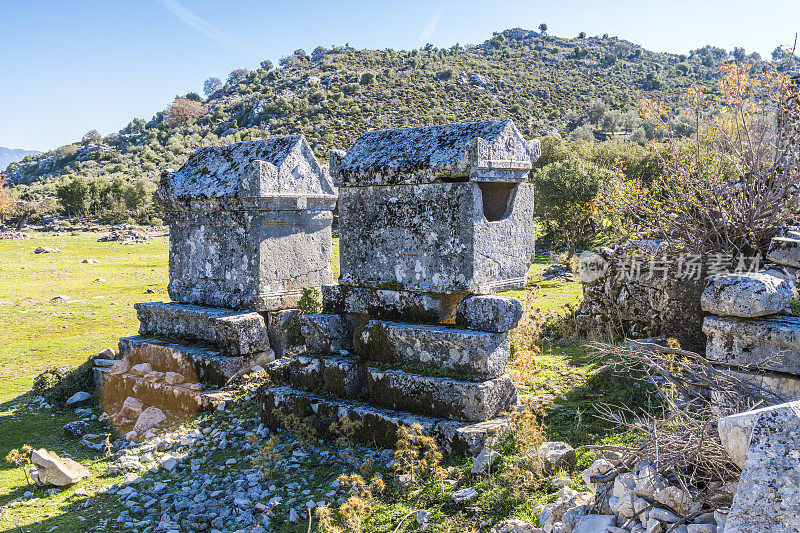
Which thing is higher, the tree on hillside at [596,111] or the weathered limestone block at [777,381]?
the tree on hillside at [596,111]

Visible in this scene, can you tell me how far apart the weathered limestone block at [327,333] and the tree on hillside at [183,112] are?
6565cm

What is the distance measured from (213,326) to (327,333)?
2103 mm

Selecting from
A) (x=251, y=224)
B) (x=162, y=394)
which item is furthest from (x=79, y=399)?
(x=251, y=224)

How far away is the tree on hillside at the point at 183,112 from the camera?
6556 centimetres

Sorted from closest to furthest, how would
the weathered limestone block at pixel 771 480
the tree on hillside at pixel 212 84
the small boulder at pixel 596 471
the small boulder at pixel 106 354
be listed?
1. the weathered limestone block at pixel 771 480
2. the small boulder at pixel 596 471
3. the small boulder at pixel 106 354
4. the tree on hillside at pixel 212 84

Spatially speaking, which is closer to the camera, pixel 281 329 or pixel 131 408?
pixel 131 408

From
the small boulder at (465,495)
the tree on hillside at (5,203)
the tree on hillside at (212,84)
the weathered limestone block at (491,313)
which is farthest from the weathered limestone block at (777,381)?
the tree on hillside at (212,84)

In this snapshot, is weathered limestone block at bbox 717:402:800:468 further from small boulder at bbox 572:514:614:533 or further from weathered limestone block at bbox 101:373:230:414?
weathered limestone block at bbox 101:373:230:414

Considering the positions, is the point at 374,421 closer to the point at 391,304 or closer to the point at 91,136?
the point at 391,304

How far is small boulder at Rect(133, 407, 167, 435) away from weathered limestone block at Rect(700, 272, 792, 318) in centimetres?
569

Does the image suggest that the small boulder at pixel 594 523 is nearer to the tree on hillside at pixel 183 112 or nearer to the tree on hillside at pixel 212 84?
the tree on hillside at pixel 183 112

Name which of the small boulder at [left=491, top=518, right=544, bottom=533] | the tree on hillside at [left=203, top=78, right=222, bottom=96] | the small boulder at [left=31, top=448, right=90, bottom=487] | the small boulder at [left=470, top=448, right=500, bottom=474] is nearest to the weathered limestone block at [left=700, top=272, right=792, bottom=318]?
the small boulder at [left=470, top=448, right=500, bottom=474]

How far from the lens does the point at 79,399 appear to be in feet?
23.4

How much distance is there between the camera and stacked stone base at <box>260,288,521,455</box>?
4469 millimetres
